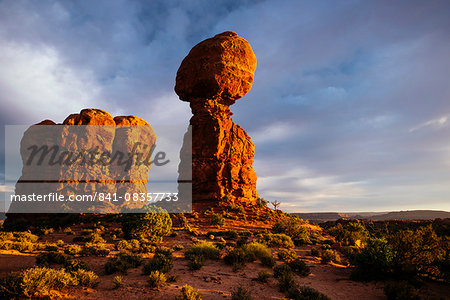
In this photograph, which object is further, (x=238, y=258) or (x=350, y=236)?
(x=350, y=236)

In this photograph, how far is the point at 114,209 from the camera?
3366 cm

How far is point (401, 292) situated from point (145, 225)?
54.0 feet

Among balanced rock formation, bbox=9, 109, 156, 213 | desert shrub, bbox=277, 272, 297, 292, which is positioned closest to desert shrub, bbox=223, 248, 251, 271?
desert shrub, bbox=277, 272, 297, 292

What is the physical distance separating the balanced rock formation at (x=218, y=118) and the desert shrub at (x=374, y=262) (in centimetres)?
1988

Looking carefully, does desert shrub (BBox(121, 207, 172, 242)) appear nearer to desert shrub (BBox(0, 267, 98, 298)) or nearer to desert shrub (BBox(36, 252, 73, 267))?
desert shrub (BBox(36, 252, 73, 267))

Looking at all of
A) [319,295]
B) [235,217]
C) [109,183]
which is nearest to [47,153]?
[109,183]

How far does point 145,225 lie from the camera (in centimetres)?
1817

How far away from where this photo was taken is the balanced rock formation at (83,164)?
33.4 meters

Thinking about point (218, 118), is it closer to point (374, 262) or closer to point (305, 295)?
point (374, 262)

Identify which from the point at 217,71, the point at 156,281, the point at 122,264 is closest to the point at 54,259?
the point at 122,264

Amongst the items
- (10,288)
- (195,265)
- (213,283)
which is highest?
(10,288)

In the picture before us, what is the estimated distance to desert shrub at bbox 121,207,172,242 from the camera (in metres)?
18.1

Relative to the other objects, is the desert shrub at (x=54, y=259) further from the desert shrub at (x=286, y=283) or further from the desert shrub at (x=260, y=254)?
the desert shrub at (x=286, y=283)

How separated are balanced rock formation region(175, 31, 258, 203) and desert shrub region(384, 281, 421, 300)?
2187 centimetres
